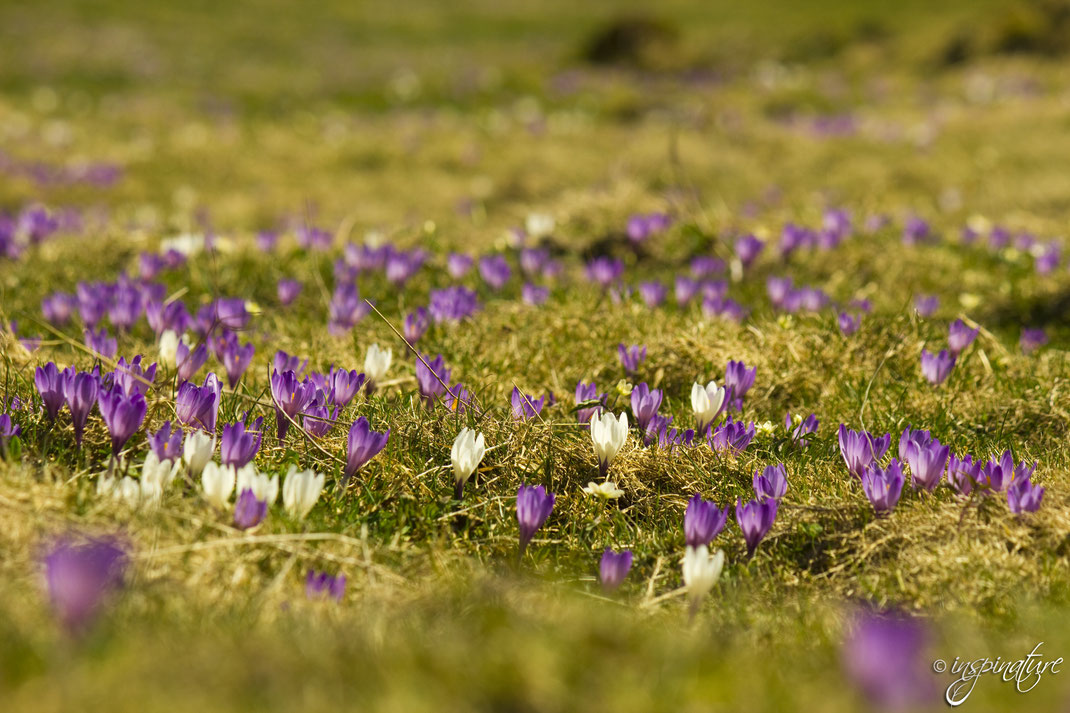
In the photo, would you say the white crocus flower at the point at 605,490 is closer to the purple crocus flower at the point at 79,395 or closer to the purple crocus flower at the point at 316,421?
the purple crocus flower at the point at 316,421

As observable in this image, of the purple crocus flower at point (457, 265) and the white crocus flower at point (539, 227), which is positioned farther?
the white crocus flower at point (539, 227)

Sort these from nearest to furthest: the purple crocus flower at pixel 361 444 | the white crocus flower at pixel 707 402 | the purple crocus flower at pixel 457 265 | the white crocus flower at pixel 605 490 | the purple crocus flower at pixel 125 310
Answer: the purple crocus flower at pixel 361 444, the white crocus flower at pixel 605 490, the white crocus flower at pixel 707 402, the purple crocus flower at pixel 125 310, the purple crocus flower at pixel 457 265

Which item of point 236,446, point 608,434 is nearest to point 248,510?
point 236,446

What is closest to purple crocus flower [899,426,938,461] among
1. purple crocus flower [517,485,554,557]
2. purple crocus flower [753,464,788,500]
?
purple crocus flower [753,464,788,500]

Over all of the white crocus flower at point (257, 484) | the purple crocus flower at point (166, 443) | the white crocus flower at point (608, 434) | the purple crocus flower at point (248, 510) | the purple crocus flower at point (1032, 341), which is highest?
the purple crocus flower at point (166, 443)

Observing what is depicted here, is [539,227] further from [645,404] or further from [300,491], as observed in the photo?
[300,491]

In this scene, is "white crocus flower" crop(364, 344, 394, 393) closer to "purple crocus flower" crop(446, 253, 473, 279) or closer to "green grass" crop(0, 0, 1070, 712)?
"green grass" crop(0, 0, 1070, 712)

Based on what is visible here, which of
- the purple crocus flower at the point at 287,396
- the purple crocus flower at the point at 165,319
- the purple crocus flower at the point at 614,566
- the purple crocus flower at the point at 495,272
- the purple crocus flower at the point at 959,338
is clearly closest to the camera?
the purple crocus flower at the point at 614,566

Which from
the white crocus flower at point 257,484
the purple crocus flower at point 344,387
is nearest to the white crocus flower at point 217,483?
the white crocus flower at point 257,484
